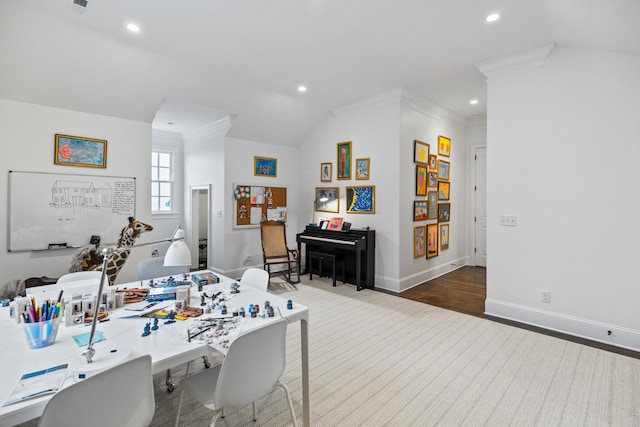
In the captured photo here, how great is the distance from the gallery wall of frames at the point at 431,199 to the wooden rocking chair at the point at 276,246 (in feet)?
6.85

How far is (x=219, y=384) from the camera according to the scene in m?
1.37

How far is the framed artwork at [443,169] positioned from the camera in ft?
18.0

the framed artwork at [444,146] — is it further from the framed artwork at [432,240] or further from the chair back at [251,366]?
the chair back at [251,366]

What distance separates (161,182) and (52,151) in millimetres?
2726

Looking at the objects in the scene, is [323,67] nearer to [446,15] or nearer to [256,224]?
[446,15]

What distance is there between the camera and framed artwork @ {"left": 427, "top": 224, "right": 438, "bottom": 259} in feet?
17.2

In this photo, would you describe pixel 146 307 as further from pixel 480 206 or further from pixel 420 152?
pixel 480 206

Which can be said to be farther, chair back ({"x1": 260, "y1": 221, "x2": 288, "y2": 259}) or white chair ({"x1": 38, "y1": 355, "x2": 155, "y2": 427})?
chair back ({"x1": 260, "y1": 221, "x2": 288, "y2": 259})

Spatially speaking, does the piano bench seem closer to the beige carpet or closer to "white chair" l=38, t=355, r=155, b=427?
the beige carpet

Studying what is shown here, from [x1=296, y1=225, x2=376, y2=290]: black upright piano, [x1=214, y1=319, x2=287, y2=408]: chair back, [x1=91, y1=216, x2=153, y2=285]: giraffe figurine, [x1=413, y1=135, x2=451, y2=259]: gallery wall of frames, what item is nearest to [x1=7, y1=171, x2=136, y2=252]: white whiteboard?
[x1=91, y1=216, x2=153, y2=285]: giraffe figurine

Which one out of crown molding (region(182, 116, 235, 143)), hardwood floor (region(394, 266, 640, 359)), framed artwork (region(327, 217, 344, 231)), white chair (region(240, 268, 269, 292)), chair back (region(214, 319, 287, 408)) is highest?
crown molding (region(182, 116, 235, 143))

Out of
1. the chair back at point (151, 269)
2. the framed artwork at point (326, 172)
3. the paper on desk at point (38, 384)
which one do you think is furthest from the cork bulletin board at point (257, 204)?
the paper on desk at point (38, 384)

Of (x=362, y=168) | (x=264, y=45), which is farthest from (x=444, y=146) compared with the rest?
(x=264, y=45)

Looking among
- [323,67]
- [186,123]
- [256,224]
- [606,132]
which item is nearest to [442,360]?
[606,132]
